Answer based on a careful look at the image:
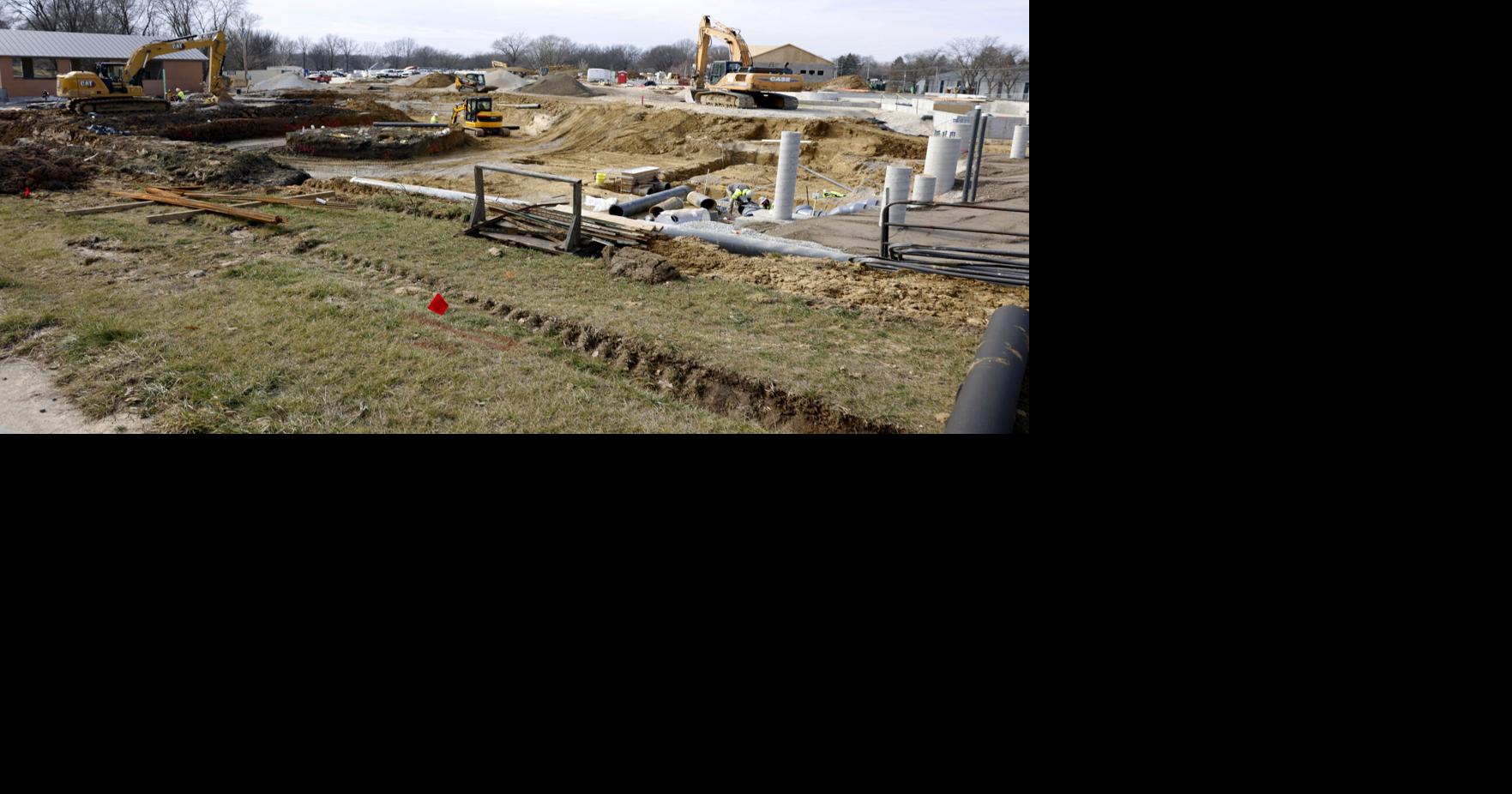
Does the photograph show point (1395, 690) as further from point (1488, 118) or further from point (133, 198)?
point (133, 198)

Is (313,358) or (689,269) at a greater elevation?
(689,269)

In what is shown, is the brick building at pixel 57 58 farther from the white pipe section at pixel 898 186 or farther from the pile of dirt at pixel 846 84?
the white pipe section at pixel 898 186

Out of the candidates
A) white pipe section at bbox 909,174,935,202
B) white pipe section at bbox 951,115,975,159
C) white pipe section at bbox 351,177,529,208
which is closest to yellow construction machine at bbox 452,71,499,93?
white pipe section at bbox 951,115,975,159

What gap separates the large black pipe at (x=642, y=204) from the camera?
402 inches

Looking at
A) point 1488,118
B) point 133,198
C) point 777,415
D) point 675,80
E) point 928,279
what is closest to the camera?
point 1488,118

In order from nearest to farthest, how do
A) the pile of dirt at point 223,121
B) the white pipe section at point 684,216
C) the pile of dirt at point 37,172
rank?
the white pipe section at point 684,216 < the pile of dirt at point 37,172 < the pile of dirt at point 223,121

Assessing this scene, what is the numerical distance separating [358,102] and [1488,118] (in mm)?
29470

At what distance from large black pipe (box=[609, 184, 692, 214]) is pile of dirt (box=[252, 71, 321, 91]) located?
27.8 metres

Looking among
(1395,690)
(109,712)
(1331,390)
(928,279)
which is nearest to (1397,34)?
(1331,390)

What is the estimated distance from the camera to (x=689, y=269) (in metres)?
7.82

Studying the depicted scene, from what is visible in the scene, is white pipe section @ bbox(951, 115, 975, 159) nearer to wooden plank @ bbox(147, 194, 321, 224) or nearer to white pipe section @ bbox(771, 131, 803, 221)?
white pipe section @ bbox(771, 131, 803, 221)

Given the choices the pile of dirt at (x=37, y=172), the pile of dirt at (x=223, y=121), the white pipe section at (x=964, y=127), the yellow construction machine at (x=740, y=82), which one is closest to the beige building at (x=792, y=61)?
the yellow construction machine at (x=740, y=82)

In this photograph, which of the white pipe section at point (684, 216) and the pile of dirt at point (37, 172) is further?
the pile of dirt at point (37, 172)

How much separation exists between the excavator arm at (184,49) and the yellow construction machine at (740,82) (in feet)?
39.4
